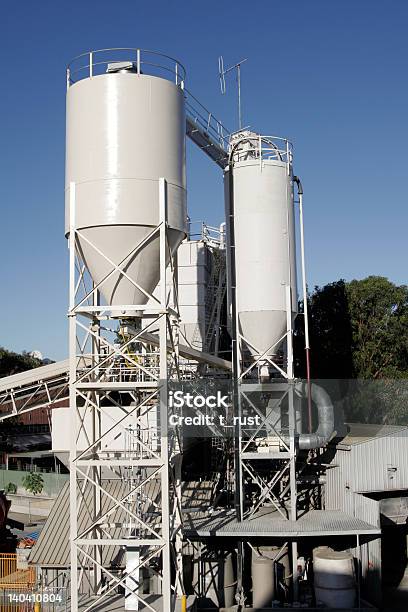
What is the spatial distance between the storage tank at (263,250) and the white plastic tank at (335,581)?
7.07 meters

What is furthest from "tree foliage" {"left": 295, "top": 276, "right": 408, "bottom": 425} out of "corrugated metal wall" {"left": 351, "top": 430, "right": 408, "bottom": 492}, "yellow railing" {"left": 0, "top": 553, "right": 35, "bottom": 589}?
"yellow railing" {"left": 0, "top": 553, "right": 35, "bottom": 589}

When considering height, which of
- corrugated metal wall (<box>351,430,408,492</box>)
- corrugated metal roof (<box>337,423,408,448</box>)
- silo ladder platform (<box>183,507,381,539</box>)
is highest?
corrugated metal roof (<box>337,423,408,448</box>)

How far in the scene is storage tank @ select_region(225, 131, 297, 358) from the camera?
2347cm

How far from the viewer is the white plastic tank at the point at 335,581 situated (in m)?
19.7

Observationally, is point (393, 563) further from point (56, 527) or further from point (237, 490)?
point (56, 527)

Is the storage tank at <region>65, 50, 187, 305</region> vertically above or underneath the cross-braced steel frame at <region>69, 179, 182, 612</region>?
above

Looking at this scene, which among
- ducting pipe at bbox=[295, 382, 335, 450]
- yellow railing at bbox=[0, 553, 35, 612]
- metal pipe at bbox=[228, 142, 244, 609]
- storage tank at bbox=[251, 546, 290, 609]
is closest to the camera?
yellow railing at bbox=[0, 553, 35, 612]

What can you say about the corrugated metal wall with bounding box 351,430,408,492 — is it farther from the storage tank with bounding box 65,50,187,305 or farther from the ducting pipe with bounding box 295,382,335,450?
the storage tank with bounding box 65,50,187,305

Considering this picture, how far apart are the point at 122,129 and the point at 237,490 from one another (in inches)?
479

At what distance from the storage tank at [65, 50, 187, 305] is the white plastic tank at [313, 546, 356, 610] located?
31.6ft

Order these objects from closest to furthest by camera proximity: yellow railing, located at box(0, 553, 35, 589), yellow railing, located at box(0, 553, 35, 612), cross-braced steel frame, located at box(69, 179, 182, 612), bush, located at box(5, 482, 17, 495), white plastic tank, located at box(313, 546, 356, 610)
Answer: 1. cross-braced steel frame, located at box(69, 179, 182, 612)
2. yellow railing, located at box(0, 553, 35, 612)
3. yellow railing, located at box(0, 553, 35, 589)
4. white plastic tank, located at box(313, 546, 356, 610)
5. bush, located at box(5, 482, 17, 495)

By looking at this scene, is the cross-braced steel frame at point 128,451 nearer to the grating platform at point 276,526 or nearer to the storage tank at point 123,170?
the storage tank at point 123,170

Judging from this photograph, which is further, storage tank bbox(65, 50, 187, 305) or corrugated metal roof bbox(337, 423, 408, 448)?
corrugated metal roof bbox(337, 423, 408, 448)

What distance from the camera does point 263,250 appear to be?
77.6 feet
